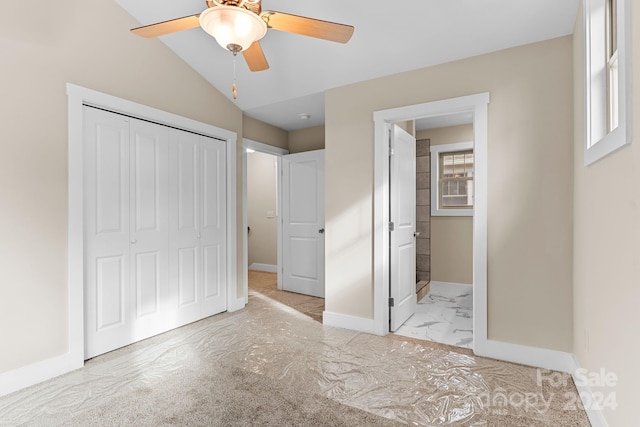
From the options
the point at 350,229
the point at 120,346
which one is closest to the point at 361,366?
the point at 350,229

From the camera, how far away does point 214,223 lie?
3795 mm

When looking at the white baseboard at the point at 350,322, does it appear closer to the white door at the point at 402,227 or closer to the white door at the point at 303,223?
the white door at the point at 402,227

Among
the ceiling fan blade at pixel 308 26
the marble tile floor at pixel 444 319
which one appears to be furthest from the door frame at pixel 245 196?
the ceiling fan blade at pixel 308 26

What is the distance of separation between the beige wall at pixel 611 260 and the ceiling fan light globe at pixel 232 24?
153 centimetres

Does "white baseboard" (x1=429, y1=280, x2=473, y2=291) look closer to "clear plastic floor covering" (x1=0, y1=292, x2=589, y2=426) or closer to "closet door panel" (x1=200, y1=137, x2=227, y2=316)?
"clear plastic floor covering" (x1=0, y1=292, x2=589, y2=426)

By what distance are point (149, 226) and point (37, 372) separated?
1323mm

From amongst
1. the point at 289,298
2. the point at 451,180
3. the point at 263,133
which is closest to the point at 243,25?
the point at 263,133

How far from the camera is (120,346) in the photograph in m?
2.90

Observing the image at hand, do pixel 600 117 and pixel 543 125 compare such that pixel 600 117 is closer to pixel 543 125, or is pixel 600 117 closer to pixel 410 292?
pixel 543 125

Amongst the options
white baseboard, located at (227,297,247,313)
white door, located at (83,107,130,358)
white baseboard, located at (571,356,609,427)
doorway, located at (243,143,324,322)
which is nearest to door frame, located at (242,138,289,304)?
doorway, located at (243,143,324,322)

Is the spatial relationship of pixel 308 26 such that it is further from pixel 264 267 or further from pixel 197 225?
pixel 264 267

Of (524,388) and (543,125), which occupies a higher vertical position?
(543,125)

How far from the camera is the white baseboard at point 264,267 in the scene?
21.6ft

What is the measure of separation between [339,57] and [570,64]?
1781 millimetres
